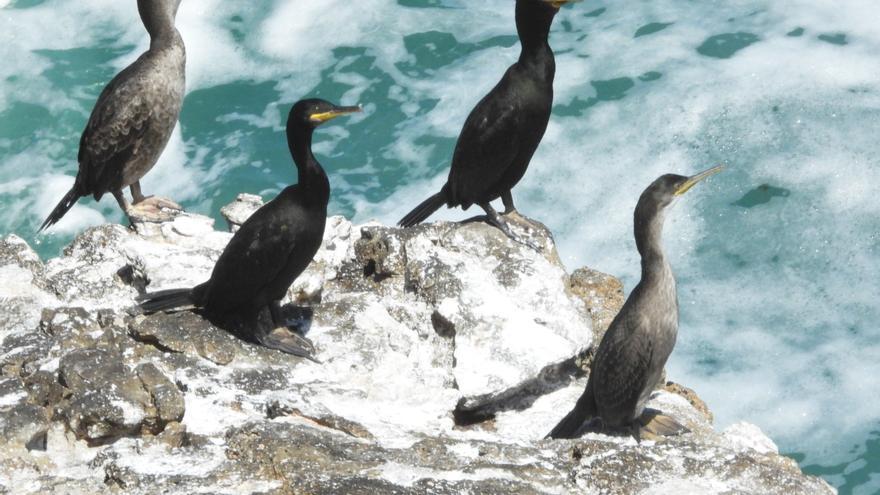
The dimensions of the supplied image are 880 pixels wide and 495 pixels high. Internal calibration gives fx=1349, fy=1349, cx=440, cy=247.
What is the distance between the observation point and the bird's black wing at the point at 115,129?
654 cm

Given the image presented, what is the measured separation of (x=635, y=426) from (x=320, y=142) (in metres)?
6.26

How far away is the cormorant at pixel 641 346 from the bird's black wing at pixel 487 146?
1.17 metres

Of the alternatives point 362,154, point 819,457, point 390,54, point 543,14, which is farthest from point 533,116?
point 390,54

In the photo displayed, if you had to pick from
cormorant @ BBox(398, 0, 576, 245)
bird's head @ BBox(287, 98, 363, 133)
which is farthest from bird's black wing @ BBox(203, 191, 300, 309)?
cormorant @ BBox(398, 0, 576, 245)

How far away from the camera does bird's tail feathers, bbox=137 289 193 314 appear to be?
4.97m

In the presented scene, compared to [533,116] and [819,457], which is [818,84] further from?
[533,116]

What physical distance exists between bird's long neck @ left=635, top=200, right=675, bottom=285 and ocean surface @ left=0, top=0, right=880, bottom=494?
3696mm

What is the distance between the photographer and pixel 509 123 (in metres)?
6.02

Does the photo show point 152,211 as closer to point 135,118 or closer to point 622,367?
point 135,118

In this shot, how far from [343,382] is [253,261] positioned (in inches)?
22.7

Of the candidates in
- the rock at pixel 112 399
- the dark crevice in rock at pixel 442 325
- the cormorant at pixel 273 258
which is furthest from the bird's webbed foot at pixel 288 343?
the rock at pixel 112 399

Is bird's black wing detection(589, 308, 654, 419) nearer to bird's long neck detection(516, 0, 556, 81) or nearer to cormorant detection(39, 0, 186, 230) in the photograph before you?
bird's long neck detection(516, 0, 556, 81)

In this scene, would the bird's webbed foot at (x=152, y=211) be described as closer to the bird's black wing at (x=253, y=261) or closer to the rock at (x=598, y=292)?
the bird's black wing at (x=253, y=261)

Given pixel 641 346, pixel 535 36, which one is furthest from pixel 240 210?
pixel 641 346
